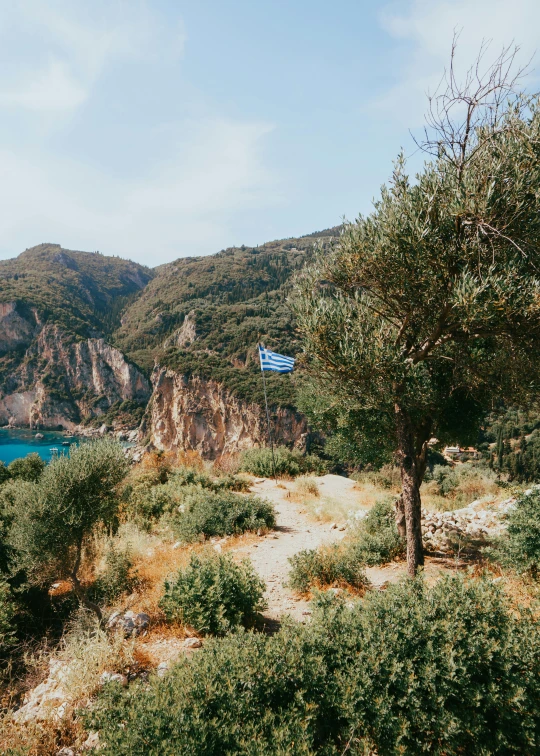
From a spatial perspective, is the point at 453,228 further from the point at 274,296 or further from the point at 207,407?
the point at 274,296

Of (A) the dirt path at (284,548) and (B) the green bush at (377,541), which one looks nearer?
(A) the dirt path at (284,548)

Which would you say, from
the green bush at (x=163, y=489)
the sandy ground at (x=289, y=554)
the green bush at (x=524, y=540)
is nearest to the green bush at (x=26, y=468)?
the green bush at (x=163, y=489)

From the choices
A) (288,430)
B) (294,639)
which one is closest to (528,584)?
(294,639)

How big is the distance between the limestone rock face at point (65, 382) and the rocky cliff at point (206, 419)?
4468cm

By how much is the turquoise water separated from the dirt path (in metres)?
67.4

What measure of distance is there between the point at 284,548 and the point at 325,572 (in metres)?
3.12

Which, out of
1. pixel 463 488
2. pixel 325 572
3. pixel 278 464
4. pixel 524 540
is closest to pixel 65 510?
pixel 325 572

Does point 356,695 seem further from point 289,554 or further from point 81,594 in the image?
point 289,554

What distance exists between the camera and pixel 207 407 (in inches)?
2776

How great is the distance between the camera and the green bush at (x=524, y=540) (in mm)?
6617

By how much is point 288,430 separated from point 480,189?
177 ft

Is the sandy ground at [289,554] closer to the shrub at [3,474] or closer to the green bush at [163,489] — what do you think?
the green bush at [163,489]

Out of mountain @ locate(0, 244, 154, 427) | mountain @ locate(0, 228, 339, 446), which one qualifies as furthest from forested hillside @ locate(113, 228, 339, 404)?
mountain @ locate(0, 244, 154, 427)

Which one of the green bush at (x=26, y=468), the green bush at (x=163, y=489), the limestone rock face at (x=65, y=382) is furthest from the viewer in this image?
the limestone rock face at (x=65, y=382)
